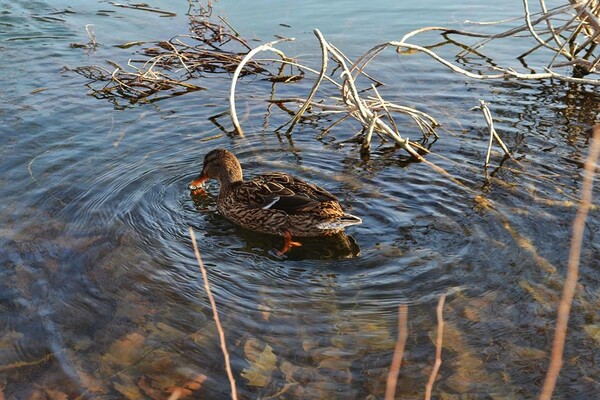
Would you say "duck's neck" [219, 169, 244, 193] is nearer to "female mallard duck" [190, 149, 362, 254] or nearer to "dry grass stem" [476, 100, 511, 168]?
"female mallard duck" [190, 149, 362, 254]

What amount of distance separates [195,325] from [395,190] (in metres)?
2.74

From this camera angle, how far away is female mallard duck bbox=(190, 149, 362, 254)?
18.9 ft

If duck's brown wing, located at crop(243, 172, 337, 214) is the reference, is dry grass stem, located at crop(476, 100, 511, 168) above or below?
above

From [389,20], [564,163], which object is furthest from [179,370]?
[389,20]

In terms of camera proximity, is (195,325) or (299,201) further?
(299,201)

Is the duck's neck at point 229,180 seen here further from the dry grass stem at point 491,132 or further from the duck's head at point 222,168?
the dry grass stem at point 491,132

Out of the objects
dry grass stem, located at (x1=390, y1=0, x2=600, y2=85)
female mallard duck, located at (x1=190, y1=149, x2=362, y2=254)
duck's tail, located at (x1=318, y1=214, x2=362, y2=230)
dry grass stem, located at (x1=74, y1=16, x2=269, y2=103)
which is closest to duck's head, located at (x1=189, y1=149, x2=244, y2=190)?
female mallard duck, located at (x1=190, y1=149, x2=362, y2=254)

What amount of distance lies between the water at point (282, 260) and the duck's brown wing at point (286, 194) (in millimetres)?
351

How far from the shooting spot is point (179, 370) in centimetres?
421

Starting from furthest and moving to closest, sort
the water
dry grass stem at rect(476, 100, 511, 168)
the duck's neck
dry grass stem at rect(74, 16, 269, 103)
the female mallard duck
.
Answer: dry grass stem at rect(74, 16, 269, 103) < dry grass stem at rect(476, 100, 511, 168) < the duck's neck < the female mallard duck < the water

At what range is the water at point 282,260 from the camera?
423 centimetres

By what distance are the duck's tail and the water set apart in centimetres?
25

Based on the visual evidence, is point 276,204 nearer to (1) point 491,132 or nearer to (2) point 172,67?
(1) point 491,132

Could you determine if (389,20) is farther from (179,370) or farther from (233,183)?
(179,370)
